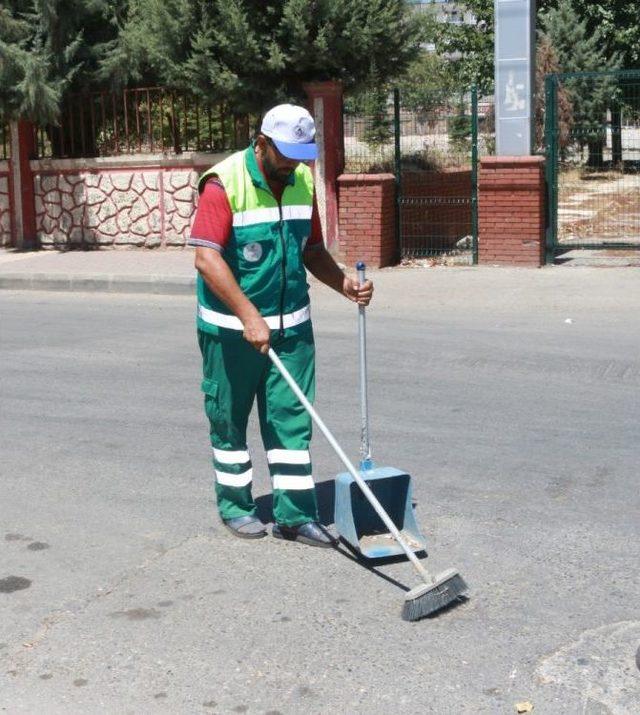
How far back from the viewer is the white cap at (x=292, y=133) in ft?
16.6

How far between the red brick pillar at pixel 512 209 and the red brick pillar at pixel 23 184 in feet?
23.0

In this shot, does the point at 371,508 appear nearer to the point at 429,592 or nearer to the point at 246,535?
the point at 246,535

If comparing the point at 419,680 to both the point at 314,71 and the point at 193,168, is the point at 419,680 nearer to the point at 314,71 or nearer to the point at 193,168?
the point at 314,71

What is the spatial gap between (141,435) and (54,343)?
364 cm

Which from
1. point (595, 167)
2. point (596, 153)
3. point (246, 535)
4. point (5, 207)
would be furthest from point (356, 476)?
point (5, 207)

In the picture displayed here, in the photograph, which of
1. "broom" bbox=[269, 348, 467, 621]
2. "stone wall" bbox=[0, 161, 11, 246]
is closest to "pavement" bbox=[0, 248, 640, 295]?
"stone wall" bbox=[0, 161, 11, 246]

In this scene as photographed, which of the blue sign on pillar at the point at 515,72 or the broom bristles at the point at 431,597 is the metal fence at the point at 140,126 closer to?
the blue sign on pillar at the point at 515,72

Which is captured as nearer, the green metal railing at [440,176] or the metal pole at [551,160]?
the metal pole at [551,160]

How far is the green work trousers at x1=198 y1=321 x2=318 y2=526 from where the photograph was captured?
5.37 metres

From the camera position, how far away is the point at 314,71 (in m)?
15.2

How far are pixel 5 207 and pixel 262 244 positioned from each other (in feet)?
45.6

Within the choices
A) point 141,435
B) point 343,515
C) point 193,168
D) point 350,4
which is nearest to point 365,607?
point 343,515

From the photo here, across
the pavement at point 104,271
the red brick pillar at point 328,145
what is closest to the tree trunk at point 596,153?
the red brick pillar at point 328,145

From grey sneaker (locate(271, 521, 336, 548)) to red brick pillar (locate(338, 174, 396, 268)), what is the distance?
9767 mm
